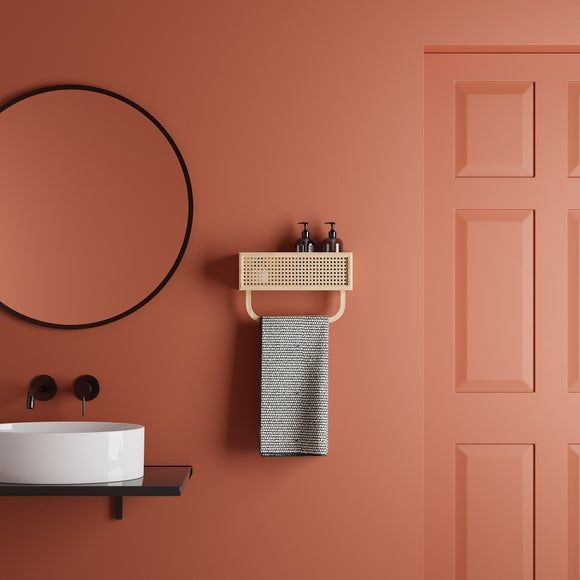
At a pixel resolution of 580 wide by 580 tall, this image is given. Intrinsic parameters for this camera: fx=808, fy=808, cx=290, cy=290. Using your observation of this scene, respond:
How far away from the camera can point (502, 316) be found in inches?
88.2

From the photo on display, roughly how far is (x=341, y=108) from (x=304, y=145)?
0.14 metres

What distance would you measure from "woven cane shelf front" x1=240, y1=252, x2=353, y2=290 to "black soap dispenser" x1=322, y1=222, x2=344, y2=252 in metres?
0.03

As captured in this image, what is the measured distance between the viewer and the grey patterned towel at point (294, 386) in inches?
80.7

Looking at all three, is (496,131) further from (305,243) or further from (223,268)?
(223,268)

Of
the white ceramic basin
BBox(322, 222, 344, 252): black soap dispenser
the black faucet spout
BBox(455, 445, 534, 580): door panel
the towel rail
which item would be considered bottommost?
BBox(455, 445, 534, 580): door panel

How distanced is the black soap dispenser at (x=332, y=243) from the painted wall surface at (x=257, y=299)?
8 cm

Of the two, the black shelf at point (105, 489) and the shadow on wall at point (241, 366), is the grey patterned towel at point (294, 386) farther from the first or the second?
the black shelf at point (105, 489)

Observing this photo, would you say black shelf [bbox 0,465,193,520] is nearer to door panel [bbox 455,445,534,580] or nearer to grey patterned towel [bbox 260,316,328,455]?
grey patterned towel [bbox 260,316,328,455]

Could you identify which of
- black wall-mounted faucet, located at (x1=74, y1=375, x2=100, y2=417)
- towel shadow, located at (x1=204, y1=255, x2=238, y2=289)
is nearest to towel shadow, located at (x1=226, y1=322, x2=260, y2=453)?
towel shadow, located at (x1=204, y1=255, x2=238, y2=289)

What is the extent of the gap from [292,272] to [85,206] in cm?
58

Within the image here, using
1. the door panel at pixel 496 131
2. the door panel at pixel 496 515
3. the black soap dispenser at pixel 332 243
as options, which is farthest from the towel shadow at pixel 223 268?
the door panel at pixel 496 515

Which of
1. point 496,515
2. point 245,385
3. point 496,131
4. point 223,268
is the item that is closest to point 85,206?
point 223,268

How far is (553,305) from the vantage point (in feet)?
7.36

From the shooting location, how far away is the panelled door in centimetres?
221
